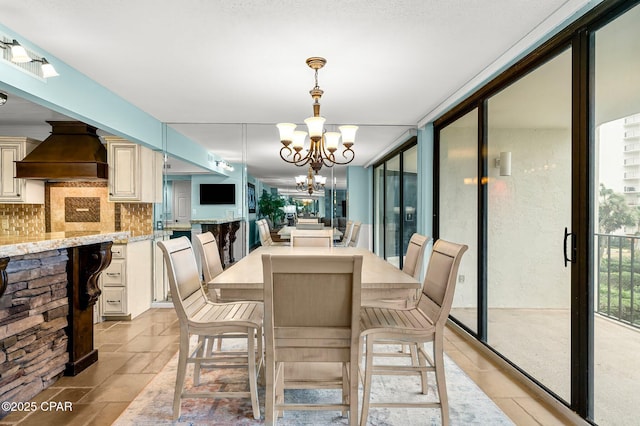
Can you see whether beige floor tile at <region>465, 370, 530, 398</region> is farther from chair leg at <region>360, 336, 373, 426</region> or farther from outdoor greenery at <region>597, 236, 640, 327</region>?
chair leg at <region>360, 336, 373, 426</region>

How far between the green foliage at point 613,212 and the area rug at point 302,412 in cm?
116

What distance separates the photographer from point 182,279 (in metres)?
2.20

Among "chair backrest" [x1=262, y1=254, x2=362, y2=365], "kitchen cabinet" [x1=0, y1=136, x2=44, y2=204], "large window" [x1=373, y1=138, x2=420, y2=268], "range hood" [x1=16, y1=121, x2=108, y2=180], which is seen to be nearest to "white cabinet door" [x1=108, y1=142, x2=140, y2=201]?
"range hood" [x1=16, y1=121, x2=108, y2=180]

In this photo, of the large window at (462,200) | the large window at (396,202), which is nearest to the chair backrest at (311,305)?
the large window at (462,200)

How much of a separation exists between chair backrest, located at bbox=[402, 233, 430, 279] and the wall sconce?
3.82ft

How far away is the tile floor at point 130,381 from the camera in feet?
7.14

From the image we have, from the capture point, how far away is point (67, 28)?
7.79ft

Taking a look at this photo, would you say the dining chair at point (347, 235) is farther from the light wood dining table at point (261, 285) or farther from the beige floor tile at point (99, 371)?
the beige floor tile at point (99, 371)

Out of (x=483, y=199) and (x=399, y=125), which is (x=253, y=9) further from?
(x=399, y=125)

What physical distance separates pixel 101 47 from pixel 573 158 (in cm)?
300

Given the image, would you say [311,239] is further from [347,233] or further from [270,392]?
[270,392]

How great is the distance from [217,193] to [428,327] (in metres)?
4.54

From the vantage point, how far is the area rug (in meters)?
2.12

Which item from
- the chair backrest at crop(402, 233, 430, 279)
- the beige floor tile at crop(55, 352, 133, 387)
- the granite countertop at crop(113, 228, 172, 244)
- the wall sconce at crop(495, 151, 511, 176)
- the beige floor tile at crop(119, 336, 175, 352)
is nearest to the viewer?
the beige floor tile at crop(55, 352, 133, 387)
